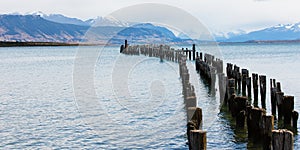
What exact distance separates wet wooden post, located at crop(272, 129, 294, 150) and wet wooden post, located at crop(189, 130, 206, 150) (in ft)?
5.52

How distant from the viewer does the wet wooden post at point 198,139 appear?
36.9 ft

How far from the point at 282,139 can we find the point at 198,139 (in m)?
1.95

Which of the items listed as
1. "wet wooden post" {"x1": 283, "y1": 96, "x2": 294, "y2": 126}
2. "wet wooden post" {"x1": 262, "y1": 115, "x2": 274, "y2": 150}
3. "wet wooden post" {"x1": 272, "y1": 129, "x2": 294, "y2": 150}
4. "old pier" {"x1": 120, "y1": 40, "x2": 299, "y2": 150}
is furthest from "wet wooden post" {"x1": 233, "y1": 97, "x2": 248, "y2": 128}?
"wet wooden post" {"x1": 272, "y1": 129, "x2": 294, "y2": 150}

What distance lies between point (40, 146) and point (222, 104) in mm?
10090

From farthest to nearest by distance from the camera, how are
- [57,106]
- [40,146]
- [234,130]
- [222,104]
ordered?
1. [57,106]
2. [222,104]
3. [234,130]
4. [40,146]

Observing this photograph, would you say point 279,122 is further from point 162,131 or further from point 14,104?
point 14,104

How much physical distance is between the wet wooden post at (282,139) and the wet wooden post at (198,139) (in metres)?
1.68

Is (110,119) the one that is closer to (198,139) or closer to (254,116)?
(254,116)

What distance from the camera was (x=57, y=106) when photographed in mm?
25672

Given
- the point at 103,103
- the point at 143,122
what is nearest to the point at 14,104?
the point at 103,103

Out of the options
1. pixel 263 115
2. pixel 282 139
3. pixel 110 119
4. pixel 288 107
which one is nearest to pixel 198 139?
pixel 282 139

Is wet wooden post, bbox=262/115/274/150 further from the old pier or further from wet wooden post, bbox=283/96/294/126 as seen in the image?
wet wooden post, bbox=283/96/294/126

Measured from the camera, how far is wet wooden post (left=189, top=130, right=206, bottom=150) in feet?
36.9

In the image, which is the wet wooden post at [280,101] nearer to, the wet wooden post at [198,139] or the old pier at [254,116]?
the old pier at [254,116]
